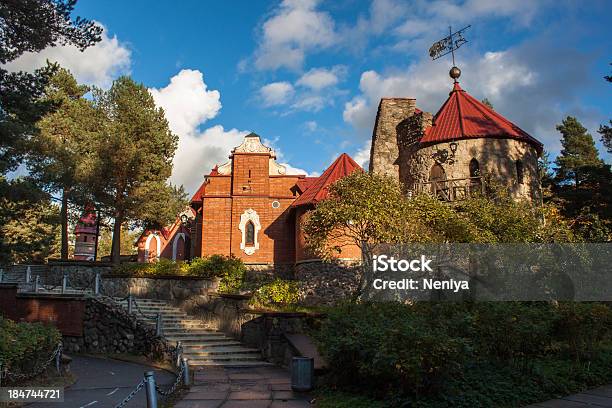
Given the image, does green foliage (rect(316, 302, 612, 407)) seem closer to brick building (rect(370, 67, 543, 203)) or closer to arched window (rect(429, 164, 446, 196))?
brick building (rect(370, 67, 543, 203))

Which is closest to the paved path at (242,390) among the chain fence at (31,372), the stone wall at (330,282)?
the chain fence at (31,372)

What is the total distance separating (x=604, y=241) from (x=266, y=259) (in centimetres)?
1724

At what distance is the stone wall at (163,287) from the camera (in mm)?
20688

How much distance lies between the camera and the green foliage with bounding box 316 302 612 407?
743 cm

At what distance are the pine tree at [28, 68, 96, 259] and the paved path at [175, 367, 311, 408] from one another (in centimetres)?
1671

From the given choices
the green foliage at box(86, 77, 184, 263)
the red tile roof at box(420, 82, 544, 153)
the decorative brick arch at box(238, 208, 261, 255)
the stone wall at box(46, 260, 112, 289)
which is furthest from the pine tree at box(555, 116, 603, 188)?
the stone wall at box(46, 260, 112, 289)

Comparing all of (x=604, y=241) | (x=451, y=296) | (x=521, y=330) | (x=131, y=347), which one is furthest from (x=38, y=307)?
(x=604, y=241)

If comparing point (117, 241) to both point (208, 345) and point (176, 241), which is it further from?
point (208, 345)

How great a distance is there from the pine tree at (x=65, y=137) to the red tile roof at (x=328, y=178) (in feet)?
41.1

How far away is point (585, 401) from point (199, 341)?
456 inches

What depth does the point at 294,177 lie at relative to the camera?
2816 centimetres

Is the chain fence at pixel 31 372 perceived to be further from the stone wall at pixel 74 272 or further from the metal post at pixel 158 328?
the stone wall at pixel 74 272

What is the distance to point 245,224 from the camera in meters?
27.2

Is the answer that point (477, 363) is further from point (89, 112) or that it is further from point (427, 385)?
point (89, 112)
